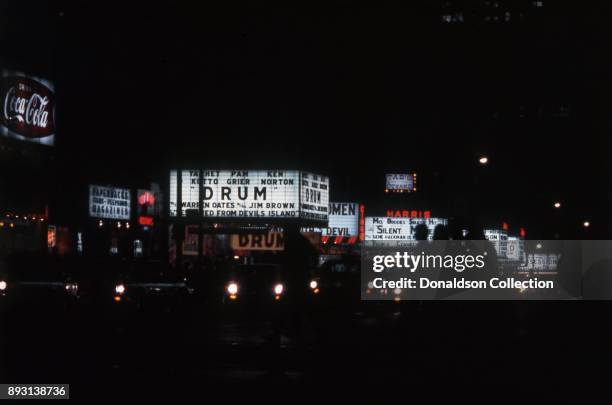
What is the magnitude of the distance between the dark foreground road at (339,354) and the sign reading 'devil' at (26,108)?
45.3ft

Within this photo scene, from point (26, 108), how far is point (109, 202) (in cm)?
968

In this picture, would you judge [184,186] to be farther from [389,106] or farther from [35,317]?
[389,106]

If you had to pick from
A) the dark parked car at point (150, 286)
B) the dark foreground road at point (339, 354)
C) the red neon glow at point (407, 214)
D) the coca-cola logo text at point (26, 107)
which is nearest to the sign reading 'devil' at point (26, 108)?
the coca-cola logo text at point (26, 107)

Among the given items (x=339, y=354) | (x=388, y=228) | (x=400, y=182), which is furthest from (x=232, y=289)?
(x=400, y=182)

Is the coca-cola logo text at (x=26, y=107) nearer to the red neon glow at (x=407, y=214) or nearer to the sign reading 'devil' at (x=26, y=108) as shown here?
the sign reading 'devil' at (x=26, y=108)

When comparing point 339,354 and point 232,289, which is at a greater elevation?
point 232,289

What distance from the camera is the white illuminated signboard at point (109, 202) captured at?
40.9 meters

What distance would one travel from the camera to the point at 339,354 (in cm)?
1506

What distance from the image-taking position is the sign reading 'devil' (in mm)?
32094

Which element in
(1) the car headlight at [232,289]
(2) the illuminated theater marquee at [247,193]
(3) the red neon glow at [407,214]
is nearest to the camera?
(1) the car headlight at [232,289]

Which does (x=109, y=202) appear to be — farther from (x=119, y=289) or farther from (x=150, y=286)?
(x=150, y=286)

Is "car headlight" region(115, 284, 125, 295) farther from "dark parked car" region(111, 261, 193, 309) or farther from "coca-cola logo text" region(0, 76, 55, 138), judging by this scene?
"coca-cola logo text" region(0, 76, 55, 138)

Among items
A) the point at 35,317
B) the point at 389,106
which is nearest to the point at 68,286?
the point at 35,317

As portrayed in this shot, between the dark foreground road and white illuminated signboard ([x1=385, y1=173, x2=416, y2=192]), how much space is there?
47651mm
